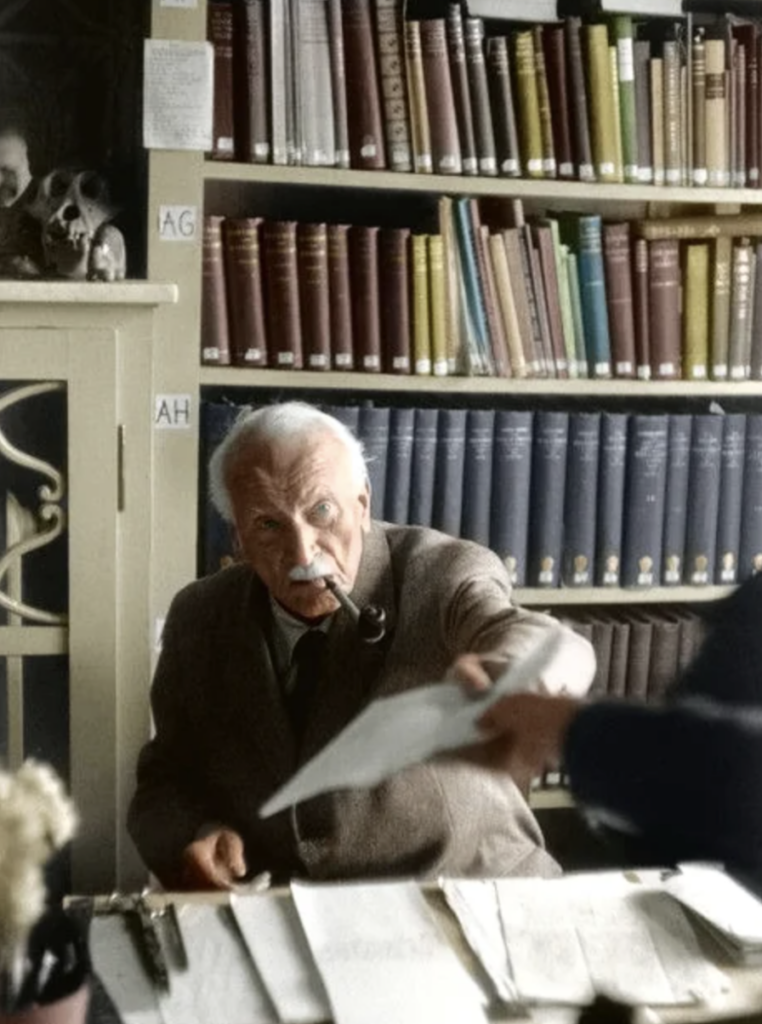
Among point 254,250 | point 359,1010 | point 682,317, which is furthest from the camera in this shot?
point 682,317

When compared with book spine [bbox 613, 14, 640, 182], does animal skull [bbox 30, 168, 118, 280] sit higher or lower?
lower

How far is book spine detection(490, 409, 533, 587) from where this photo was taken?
2.12 metres

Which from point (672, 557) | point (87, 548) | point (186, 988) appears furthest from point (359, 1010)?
point (672, 557)

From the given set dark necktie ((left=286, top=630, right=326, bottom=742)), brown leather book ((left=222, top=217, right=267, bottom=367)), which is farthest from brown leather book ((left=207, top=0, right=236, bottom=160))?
dark necktie ((left=286, top=630, right=326, bottom=742))

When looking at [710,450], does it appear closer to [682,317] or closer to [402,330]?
[682,317]

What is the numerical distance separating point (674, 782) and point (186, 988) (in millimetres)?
417

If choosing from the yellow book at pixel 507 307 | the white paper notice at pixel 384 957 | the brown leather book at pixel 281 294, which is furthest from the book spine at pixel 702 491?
the white paper notice at pixel 384 957

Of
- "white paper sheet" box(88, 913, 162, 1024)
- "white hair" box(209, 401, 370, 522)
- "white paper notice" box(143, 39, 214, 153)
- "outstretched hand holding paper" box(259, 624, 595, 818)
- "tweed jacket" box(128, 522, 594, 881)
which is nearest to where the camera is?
"outstretched hand holding paper" box(259, 624, 595, 818)

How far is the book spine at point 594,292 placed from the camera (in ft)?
6.89

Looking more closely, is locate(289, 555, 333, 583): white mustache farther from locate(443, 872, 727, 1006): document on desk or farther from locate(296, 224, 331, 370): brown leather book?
locate(296, 224, 331, 370): brown leather book

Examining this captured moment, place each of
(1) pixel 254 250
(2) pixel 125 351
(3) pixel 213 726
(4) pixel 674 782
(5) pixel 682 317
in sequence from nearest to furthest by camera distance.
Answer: (4) pixel 674 782 < (3) pixel 213 726 < (2) pixel 125 351 < (1) pixel 254 250 < (5) pixel 682 317

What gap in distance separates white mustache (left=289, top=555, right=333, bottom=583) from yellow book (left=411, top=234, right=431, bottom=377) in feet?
1.94

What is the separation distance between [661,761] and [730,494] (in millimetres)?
1376

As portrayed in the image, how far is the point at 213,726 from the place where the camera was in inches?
61.2
